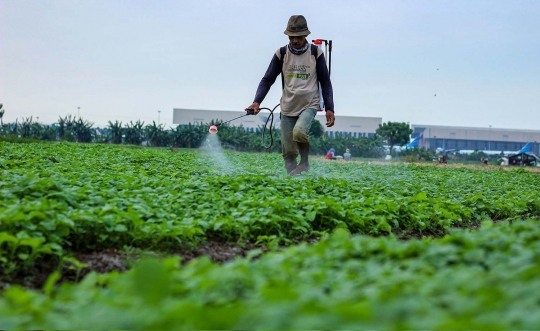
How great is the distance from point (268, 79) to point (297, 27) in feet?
3.00

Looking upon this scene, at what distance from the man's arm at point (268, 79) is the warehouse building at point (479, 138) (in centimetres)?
7483

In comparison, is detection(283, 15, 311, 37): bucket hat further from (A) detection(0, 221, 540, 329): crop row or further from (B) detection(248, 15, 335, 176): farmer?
(A) detection(0, 221, 540, 329): crop row

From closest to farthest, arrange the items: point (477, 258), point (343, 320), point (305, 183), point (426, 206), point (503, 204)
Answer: point (343, 320), point (477, 258), point (426, 206), point (305, 183), point (503, 204)

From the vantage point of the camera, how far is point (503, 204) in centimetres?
774

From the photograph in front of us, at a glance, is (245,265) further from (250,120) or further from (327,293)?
(250,120)

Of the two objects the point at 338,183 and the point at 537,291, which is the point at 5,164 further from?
the point at 537,291

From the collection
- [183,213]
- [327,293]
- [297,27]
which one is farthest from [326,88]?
[327,293]

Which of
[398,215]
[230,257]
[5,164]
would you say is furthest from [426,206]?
[5,164]

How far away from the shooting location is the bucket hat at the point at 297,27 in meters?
8.31

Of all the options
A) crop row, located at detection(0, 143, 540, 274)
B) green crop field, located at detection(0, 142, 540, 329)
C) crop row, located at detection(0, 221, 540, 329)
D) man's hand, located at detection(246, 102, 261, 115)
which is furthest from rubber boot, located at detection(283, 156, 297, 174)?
crop row, located at detection(0, 221, 540, 329)

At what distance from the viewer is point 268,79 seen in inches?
350

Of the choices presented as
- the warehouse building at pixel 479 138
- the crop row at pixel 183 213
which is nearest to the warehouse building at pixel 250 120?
the warehouse building at pixel 479 138

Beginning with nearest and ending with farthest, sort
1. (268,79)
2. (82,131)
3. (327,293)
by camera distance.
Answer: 1. (327,293)
2. (268,79)
3. (82,131)

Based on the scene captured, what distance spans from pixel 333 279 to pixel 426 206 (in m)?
4.52
